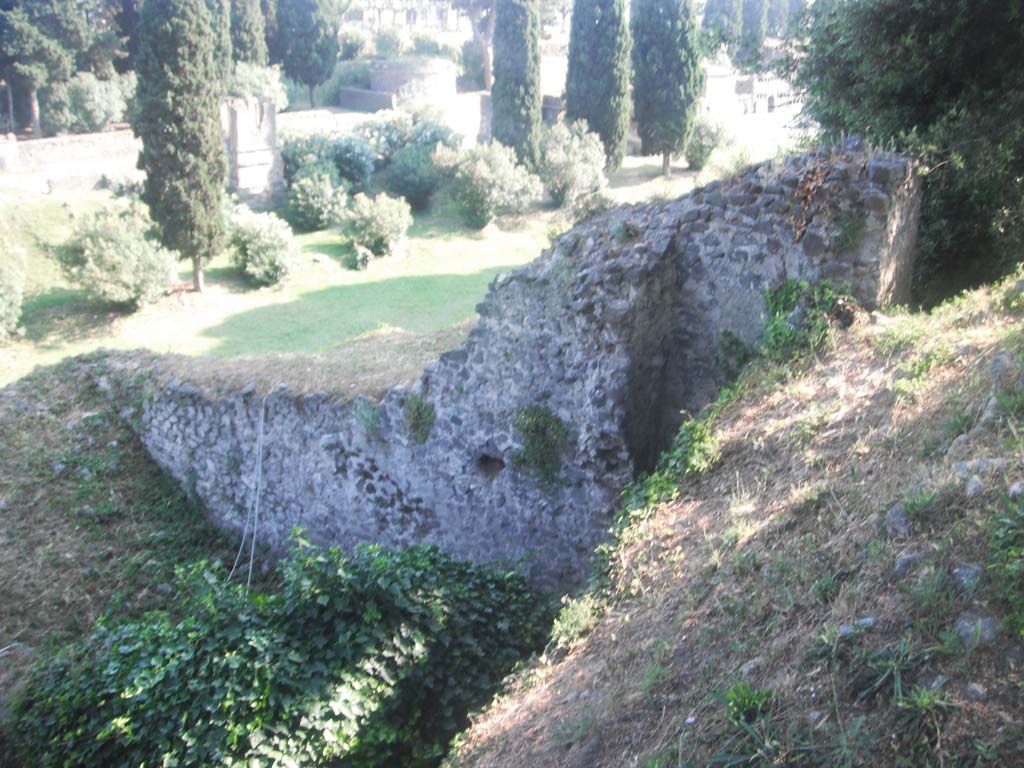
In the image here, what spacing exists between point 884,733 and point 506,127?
2962 cm

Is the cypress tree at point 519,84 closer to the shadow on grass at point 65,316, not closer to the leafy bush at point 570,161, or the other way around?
the leafy bush at point 570,161

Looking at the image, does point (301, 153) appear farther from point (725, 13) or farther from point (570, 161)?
point (725, 13)

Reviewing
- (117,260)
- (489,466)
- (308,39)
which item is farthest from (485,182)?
(489,466)

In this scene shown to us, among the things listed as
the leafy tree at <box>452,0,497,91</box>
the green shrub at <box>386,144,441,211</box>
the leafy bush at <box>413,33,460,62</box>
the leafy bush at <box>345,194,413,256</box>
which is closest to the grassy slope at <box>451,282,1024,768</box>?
the leafy bush at <box>345,194,413,256</box>

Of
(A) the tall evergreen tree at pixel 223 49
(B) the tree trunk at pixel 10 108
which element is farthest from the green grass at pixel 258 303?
(B) the tree trunk at pixel 10 108

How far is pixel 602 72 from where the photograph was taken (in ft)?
101

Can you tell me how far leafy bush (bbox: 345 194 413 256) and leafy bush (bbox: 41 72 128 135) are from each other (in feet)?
46.1

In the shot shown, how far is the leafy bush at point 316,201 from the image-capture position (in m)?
27.6

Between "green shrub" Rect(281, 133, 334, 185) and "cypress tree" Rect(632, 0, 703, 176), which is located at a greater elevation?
"cypress tree" Rect(632, 0, 703, 176)

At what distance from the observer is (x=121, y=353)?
12.2m

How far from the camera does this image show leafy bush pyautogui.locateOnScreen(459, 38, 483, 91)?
1720 inches

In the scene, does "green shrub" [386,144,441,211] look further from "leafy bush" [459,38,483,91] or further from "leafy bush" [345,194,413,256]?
"leafy bush" [459,38,483,91]

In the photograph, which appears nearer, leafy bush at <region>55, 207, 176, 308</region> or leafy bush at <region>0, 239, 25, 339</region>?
leafy bush at <region>0, 239, 25, 339</region>

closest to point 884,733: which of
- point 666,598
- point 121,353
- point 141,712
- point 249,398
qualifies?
point 666,598
